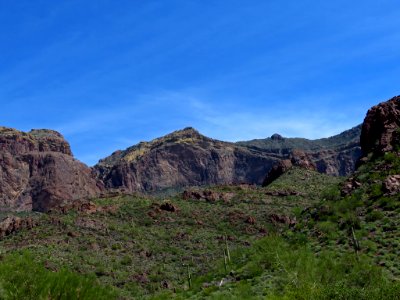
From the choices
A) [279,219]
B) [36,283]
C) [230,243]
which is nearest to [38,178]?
[279,219]

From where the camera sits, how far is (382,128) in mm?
38062

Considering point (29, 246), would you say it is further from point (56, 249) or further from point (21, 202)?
point (21, 202)

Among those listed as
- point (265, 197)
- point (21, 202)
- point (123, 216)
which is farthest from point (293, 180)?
point (21, 202)

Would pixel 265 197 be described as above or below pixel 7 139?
below

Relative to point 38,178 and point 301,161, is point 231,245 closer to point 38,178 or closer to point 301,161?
point 301,161

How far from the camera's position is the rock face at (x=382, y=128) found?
35.8m

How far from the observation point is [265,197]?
86.2 metres

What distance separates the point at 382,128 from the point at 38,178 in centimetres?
15858

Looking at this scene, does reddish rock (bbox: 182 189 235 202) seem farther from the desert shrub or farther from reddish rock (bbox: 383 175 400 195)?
the desert shrub

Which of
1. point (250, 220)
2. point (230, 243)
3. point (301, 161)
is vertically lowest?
point (230, 243)

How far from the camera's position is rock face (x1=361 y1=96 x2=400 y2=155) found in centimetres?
3581

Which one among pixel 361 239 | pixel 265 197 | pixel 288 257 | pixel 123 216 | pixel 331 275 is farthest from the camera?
pixel 265 197

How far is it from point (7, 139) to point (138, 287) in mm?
158111

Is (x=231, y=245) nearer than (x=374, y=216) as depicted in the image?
No
